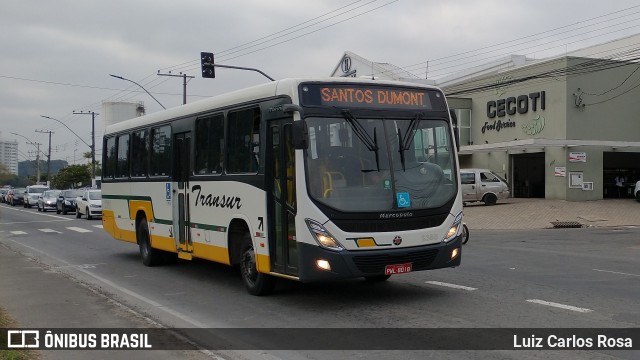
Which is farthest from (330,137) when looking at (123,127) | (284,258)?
(123,127)

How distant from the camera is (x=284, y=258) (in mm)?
8789

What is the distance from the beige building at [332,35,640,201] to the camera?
1300 inches

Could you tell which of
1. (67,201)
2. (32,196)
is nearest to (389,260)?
(67,201)

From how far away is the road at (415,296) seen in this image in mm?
7688

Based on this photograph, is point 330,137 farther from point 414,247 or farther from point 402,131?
point 414,247

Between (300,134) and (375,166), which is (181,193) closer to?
(300,134)

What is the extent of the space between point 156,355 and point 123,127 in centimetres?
981

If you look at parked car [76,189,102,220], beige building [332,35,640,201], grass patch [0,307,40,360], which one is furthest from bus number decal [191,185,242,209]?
beige building [332,35,640,201]

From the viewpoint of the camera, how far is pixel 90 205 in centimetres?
3228

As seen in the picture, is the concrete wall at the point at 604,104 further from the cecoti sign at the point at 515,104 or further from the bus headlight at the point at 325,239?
the bus headlight at the point at 325,239

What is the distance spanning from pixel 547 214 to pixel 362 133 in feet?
72.5

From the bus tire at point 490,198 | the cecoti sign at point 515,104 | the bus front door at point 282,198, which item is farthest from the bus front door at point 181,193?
the cecoti sign at point 515,104

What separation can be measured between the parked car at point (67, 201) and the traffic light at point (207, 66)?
15241mm

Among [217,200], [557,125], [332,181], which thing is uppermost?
[557,125]
